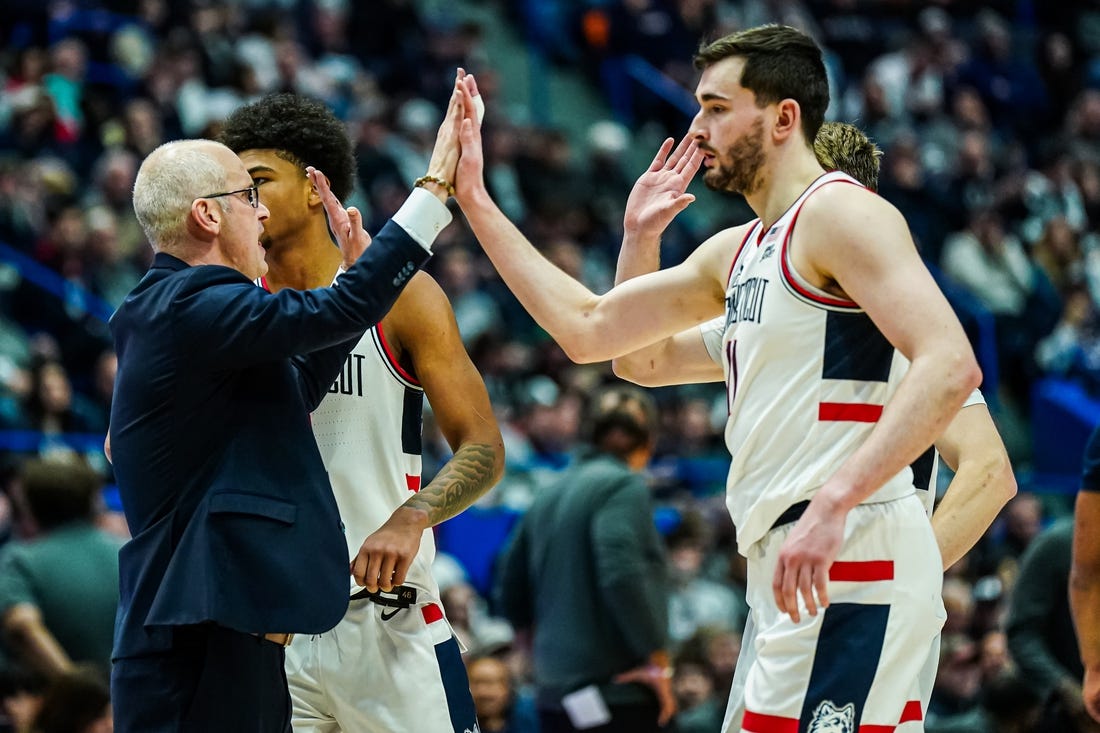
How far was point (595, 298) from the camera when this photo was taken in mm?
5312

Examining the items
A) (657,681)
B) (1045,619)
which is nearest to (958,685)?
(657,681)

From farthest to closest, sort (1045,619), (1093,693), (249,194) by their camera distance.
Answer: (1045,619), (1093,693), (249,194)

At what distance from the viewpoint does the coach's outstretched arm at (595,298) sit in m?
5.16

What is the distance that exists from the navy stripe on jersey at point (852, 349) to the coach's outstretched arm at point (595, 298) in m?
0.77

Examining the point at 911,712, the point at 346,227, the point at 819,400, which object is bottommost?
the point at 911,712

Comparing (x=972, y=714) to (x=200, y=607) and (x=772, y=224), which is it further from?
(x=200, y=607)

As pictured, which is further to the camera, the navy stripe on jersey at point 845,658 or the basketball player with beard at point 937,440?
the basketball player with beard at point 937,440

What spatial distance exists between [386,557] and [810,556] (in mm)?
1325

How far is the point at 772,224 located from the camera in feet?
15.5

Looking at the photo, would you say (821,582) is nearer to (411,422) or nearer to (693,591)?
(411,422)

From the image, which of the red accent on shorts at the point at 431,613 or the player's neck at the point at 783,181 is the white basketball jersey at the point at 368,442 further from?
the player's neck at the point at 783,181

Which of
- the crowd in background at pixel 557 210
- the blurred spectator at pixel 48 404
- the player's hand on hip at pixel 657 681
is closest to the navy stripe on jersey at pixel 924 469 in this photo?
the crowd in background at pixel 557 210

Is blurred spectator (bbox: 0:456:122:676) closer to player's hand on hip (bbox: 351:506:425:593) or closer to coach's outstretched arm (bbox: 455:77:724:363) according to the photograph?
player's hand on hip (bbox: 351:506:425:593)

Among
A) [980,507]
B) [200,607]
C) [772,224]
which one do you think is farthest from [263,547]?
[980,507]
